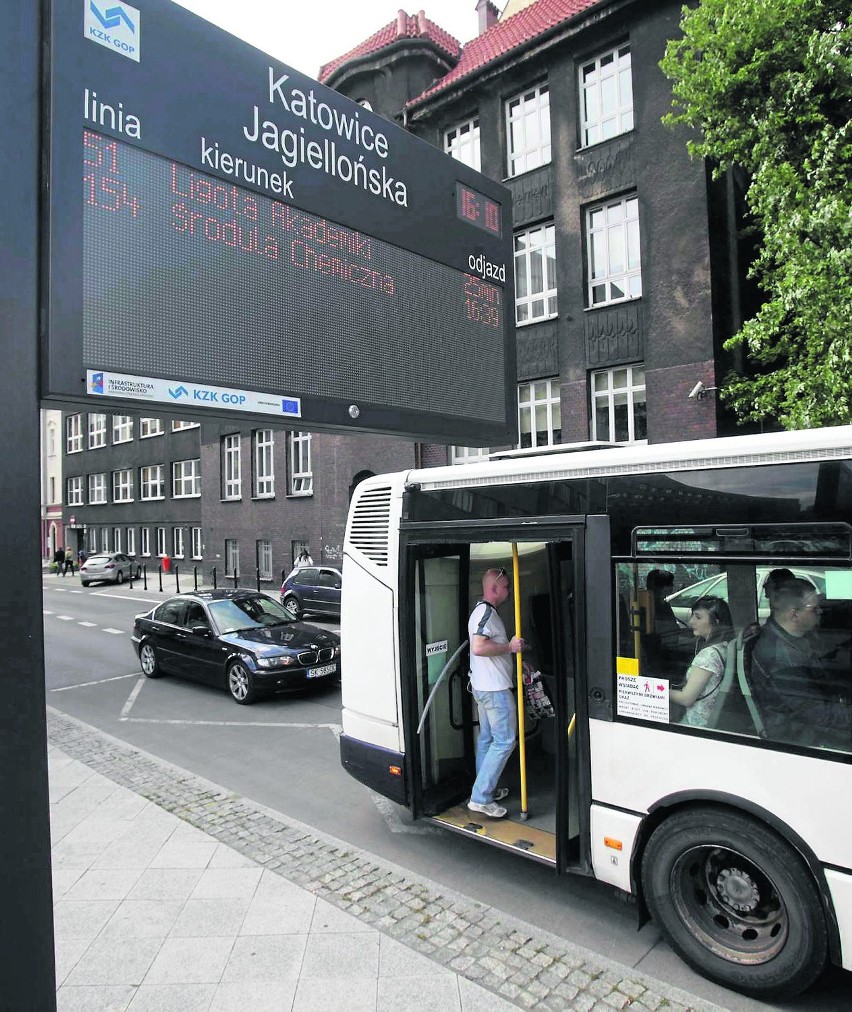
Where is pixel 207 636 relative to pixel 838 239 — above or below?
below

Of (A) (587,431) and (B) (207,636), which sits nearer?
(B) (207,636)

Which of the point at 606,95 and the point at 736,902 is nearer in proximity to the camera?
the point at 736,902

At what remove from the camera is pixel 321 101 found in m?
4.09

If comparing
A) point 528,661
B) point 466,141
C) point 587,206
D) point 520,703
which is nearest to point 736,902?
point 520,703

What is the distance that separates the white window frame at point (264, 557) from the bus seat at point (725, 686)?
24.7 m

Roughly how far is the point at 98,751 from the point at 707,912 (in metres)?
6.29

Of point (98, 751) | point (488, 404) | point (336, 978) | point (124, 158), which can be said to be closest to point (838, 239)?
point (488, 404)

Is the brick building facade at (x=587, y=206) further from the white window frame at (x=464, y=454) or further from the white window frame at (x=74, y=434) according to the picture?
the white window frame at (x=74, y=434)

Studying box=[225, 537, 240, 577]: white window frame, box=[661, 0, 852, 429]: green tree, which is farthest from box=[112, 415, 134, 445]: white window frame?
box=[661, 0, 852, 429]: green tree

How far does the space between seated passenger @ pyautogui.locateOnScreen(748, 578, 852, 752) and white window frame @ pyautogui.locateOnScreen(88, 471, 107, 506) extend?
143 ft

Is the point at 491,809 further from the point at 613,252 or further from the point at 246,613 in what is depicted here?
the point at 613,252

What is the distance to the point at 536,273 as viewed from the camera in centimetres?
1866

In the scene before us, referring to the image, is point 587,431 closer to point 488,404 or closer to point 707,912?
point 488,404

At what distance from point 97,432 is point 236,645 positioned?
37243 millimetres
